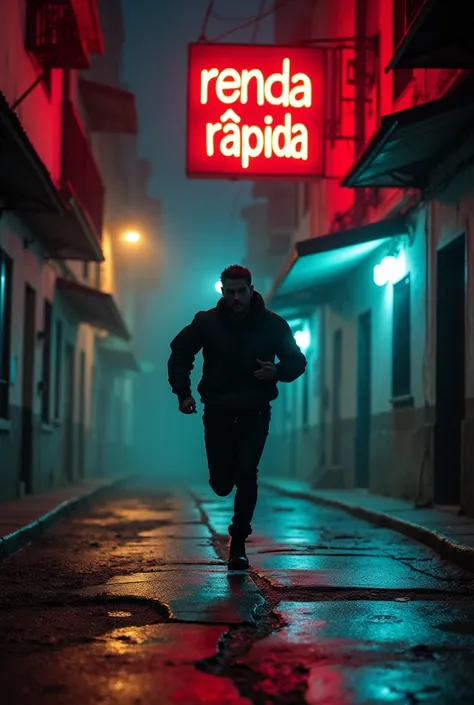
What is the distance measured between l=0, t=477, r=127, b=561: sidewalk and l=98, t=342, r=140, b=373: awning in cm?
1491

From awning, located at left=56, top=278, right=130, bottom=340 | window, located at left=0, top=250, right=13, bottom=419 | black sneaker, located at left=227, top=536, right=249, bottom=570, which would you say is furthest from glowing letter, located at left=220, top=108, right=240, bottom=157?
black sneaker, located at left=227, top=536, right=249, bottom=570

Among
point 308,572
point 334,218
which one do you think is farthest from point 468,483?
point 334,218

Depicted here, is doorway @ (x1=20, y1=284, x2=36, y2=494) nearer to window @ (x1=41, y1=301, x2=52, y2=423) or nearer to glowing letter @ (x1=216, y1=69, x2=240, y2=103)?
window @ (x1=41, y1=301, x2=52, y2=423)

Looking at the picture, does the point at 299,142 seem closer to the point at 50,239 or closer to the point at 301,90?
the point at 301,90

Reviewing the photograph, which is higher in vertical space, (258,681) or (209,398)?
(209,398)

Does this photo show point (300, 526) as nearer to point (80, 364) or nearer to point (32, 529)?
point (32, 529)

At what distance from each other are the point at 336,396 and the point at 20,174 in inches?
414

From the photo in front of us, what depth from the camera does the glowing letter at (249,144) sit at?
14.7 meters

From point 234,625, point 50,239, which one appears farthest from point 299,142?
point 234,625

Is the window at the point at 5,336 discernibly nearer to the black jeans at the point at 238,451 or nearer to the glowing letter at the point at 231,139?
the glowing letter at the point at 231,139

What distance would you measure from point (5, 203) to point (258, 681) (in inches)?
392

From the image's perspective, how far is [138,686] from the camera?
3.65 metres

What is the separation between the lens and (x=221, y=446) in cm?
703

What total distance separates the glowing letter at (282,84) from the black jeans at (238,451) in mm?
8547
